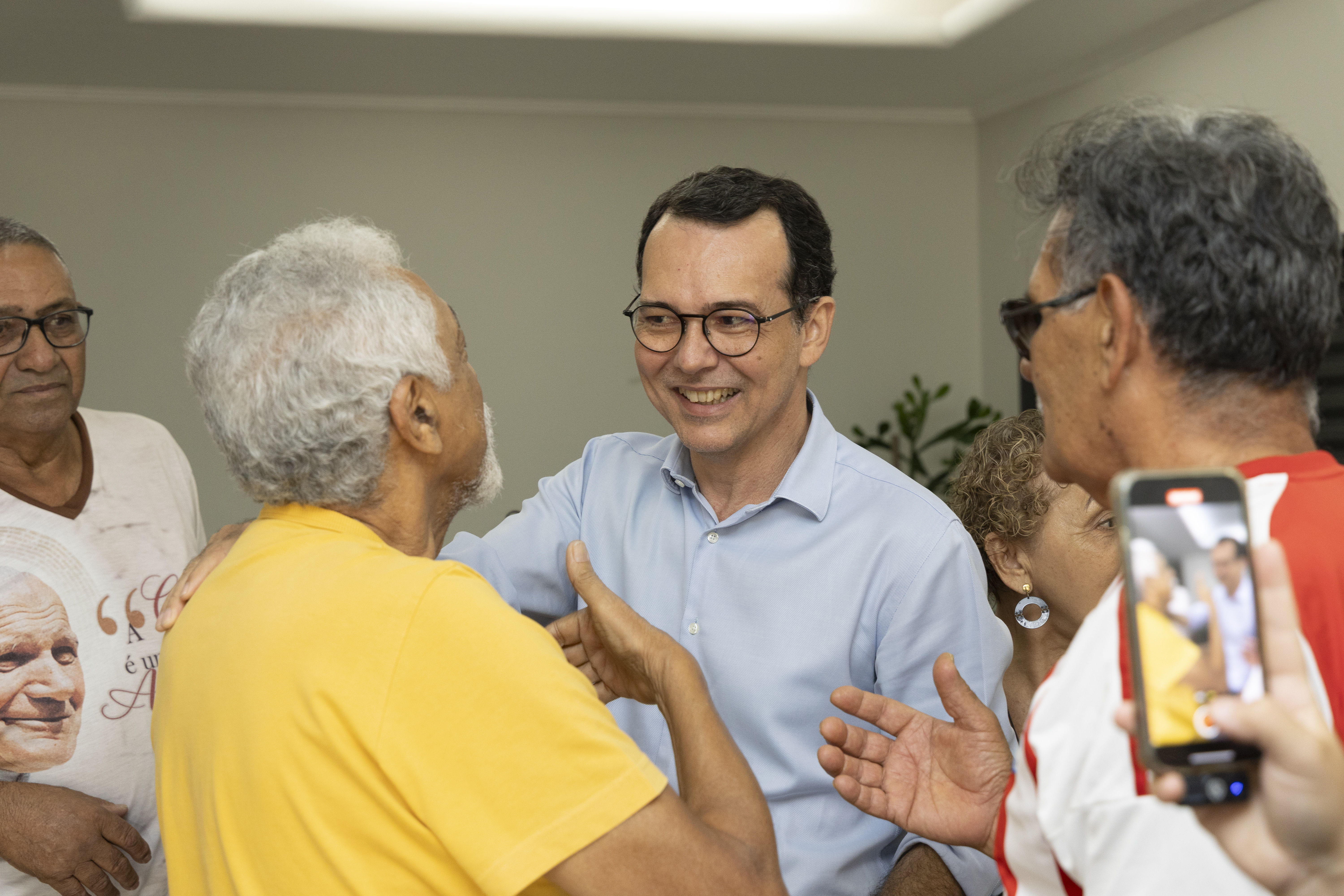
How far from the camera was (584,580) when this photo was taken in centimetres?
144

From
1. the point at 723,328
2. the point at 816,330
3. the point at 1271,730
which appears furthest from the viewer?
the point at 816,330

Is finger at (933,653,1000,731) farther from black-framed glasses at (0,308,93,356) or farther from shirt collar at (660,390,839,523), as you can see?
black-framed glasses at (0,308,93,356)

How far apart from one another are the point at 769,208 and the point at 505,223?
4488 millimetres

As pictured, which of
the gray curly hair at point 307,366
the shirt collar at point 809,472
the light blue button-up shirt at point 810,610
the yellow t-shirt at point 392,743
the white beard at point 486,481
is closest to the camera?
the yellow t-shirt at point 392,743

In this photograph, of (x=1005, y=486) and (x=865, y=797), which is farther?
(x=1005, y=486)

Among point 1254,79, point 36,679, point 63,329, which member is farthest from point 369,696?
point 1254,79

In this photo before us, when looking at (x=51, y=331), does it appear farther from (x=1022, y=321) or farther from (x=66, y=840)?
(x=1022, y=321)

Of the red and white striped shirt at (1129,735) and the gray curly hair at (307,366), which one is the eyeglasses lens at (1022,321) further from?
the gray curly hair at (307,366)

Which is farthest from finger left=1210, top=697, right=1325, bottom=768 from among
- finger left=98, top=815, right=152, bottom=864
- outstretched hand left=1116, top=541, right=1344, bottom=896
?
finger left=98, top=815, right=152, bottom=864

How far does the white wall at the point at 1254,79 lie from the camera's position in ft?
13.5

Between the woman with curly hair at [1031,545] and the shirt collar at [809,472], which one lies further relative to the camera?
the woman with curly hair at [1031,545]

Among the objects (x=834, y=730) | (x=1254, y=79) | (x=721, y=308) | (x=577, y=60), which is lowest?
(x=834, y=730)

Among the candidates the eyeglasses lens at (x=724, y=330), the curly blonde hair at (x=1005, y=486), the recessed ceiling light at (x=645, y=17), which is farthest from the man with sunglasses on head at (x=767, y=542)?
the recessed ceiling light at (x=645, y=17)

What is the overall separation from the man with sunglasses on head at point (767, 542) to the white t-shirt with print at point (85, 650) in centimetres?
64
